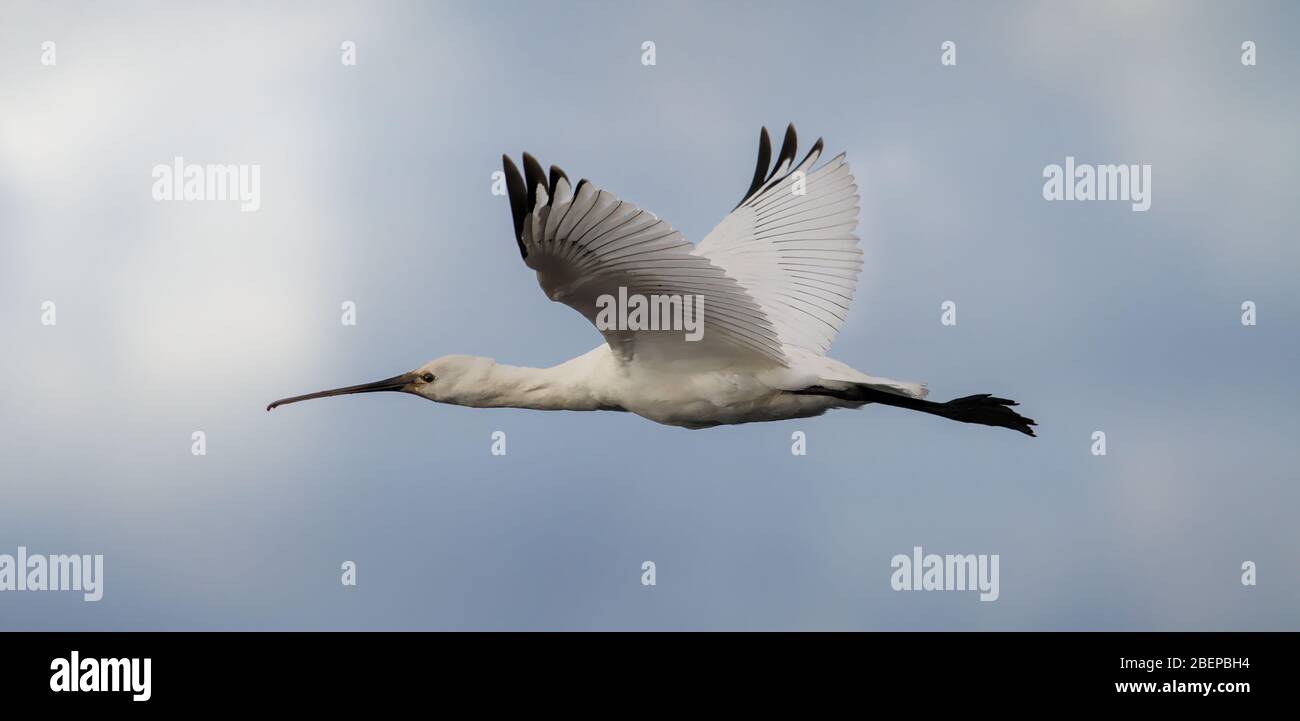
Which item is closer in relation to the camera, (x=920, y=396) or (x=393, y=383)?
(x=920, y=396)

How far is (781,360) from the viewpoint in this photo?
7363 millimetres

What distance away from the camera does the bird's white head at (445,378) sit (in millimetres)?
7664

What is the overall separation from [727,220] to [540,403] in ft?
6.34

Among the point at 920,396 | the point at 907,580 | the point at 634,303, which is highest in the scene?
the point at 634,303

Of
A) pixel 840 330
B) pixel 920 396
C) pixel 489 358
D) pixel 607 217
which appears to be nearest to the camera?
pixel 607 217

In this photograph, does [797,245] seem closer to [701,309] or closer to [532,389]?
[701,309]

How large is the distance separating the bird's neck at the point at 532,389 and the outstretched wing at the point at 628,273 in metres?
0.34

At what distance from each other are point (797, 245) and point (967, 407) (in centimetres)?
160

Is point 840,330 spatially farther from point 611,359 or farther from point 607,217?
point 607,217

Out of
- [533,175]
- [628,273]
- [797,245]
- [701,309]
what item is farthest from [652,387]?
[533,175]

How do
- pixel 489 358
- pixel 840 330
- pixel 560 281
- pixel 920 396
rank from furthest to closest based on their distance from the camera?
pixel 840 330, pixel 489 358, pixel 920 396, pixel 560 281

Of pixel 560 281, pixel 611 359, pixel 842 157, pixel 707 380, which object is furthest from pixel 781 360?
pixel 842 157

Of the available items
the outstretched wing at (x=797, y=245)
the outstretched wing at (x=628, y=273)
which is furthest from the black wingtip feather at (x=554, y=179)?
the outstretched wing at (x=797, y=245)

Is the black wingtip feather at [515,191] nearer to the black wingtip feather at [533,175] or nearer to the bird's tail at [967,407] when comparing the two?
the black wingtip feather at [533,175]
